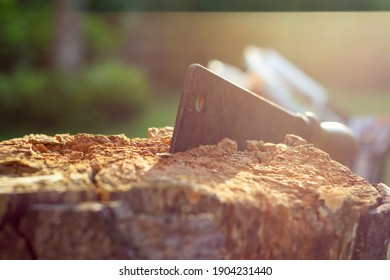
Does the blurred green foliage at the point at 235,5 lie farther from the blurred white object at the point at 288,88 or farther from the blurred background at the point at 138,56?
the blurred white object at the point at 288,88

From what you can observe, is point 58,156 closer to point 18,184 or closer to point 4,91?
point 18,184

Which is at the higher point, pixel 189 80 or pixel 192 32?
pixel 192 32

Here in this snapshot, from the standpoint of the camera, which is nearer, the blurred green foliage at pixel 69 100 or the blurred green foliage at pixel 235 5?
the blurred green foliage at pixel 69 100

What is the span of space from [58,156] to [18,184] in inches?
11.5

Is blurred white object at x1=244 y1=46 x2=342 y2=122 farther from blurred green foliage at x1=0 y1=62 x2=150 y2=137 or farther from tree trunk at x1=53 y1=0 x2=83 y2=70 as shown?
tree trunk at x1=53 y1=0 x2=83 y2=70

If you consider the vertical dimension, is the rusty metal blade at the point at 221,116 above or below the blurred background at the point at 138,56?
below

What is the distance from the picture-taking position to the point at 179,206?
1200 millimetres

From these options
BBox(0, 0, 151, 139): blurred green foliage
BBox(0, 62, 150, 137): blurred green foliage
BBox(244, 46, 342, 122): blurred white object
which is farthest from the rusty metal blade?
BBox(0, 62, 150, 137): blurred green foliage

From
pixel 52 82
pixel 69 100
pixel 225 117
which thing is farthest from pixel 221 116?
pixel 52 82

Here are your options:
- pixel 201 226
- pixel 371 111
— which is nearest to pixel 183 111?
pixel 201 226

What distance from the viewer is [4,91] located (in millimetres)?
9078

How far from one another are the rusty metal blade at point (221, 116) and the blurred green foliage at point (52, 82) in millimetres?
7059

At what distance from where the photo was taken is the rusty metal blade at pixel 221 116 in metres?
1.55

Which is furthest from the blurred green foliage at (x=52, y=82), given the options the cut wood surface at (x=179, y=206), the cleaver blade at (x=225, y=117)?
the cut wood surface at (x=179, y=206)
